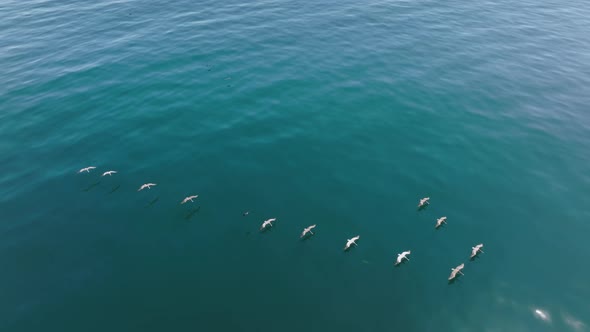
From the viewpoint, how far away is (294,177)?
47.1 metres

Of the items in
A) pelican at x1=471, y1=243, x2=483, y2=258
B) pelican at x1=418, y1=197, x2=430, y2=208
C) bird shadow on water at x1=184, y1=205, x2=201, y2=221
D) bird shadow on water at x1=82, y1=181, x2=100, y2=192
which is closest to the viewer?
pelican at x1=471, y1=243, x2=483, y2=258

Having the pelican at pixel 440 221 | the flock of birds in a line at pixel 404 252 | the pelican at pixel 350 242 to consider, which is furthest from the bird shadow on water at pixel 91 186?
the pelican at pixel 440 221

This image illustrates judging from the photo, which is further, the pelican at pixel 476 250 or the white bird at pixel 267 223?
the white bird at pixel 267 223

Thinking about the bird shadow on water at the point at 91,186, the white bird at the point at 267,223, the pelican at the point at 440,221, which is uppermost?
the bird shadow on water at the point at 91,186

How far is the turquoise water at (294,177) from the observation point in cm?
3341

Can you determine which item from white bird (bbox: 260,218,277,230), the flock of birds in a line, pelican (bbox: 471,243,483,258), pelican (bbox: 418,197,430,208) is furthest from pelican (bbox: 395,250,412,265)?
white bird (bbox: 260,218,277,230)

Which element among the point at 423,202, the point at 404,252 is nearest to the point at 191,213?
the point at 404,252

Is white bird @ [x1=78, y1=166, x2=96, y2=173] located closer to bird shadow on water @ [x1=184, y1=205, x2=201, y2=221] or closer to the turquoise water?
the turquoise water

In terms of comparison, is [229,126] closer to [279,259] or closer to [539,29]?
[279,259]

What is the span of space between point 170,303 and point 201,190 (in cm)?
1577

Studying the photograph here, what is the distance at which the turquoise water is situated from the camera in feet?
110

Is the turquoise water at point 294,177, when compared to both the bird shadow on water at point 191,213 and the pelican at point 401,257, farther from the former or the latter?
the pelican at point 401,257

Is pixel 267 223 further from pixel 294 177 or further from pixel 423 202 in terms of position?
pixel 423 202

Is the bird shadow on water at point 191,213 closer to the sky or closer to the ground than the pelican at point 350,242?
closer to the sky
